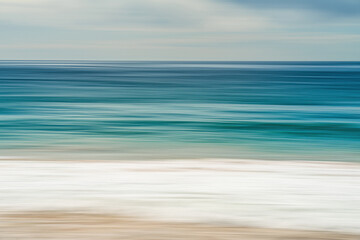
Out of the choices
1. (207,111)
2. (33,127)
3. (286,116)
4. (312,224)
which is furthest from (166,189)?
(207,111)

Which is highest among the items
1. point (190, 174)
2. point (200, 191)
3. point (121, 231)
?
point (190, 174)

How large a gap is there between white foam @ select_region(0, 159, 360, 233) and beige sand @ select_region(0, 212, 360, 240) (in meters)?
0.21

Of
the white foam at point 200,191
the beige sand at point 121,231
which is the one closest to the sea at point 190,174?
the white foam at point 200,191

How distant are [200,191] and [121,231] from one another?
5.30 ft

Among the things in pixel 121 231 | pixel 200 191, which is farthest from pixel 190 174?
pixel 121 231

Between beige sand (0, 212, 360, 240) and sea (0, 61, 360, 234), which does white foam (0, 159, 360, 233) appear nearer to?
sea (0, 61, 360, 234)

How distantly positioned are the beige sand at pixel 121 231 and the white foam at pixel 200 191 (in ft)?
0.68

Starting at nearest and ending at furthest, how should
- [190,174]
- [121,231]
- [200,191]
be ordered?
[121,231], [200,191], [190,174]

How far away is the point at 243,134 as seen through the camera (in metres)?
12.8

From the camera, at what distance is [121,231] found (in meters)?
3.95

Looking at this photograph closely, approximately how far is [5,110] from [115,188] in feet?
52.1

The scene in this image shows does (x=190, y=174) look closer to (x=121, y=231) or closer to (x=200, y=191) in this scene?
(x=200, y=191)

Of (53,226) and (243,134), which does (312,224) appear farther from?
(243,134)

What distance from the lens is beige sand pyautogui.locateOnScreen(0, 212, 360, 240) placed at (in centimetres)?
380
